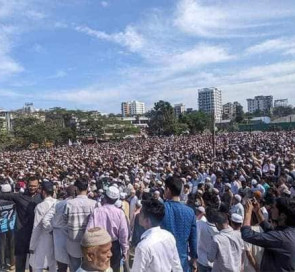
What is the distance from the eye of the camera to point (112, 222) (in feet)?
12.1

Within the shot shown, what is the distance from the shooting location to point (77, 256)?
12.3ft

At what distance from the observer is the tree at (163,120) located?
194ft

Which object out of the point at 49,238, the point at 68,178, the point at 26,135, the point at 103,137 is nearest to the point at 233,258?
the point at 49,238

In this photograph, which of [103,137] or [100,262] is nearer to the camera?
[100,262]

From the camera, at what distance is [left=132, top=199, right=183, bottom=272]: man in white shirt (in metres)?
2.46

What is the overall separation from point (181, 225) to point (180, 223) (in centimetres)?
2

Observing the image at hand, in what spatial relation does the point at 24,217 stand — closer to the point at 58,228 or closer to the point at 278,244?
the point at 58,228

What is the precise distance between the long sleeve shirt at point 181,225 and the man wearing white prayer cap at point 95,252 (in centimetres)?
148

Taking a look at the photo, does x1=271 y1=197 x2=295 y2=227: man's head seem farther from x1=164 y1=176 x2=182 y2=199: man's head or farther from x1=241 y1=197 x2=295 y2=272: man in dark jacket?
x1=164 y1=176 x2=182 y2=199: man's head

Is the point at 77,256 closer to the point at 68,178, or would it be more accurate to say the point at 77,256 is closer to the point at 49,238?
the point at 49,238

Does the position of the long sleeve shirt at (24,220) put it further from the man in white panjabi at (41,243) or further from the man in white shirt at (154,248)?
the man in white shirt at (154,248)

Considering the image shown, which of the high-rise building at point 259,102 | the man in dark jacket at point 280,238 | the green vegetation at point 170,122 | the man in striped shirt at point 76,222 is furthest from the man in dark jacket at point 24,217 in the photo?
the high-rise building at point 259,102

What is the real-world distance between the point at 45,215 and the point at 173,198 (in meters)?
1.42

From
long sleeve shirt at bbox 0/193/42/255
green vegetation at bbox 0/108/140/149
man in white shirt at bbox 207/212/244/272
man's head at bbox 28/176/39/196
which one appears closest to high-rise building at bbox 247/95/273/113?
green vegetation at bbox 0/108/140/149
